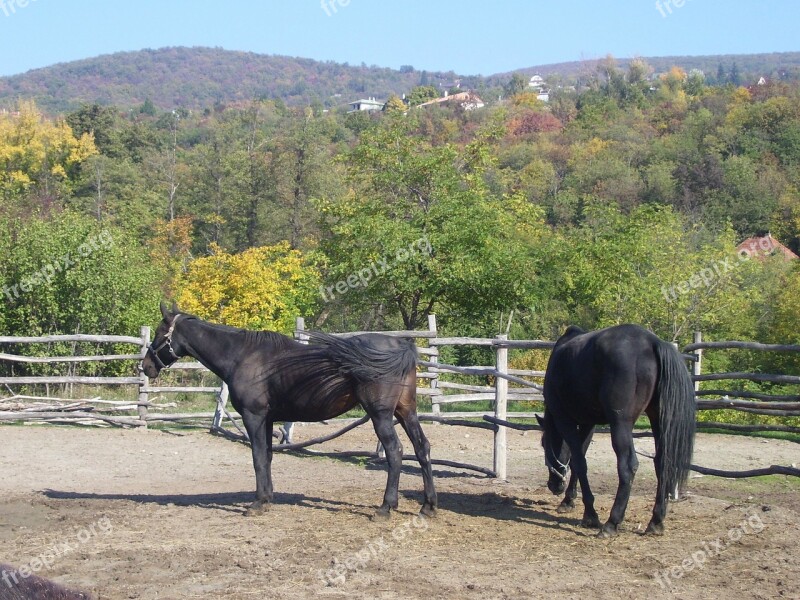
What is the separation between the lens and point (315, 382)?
756 centimetres

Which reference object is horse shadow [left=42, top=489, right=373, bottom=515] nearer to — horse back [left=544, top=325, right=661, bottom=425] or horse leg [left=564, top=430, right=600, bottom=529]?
horse leg [left=564, top=430, right=600, bottom=529]

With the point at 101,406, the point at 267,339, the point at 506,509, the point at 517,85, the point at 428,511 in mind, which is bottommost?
the point at 101,406

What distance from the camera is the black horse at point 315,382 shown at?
7.36 meters

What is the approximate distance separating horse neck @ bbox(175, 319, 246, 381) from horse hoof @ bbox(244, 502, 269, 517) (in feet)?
3.95

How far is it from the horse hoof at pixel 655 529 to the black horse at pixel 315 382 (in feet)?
6.05

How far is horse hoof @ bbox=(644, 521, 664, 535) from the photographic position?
21.6 feet

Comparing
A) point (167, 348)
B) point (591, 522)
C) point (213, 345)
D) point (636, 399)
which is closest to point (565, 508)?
point (591, 522)

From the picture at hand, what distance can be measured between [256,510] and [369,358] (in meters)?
1.71

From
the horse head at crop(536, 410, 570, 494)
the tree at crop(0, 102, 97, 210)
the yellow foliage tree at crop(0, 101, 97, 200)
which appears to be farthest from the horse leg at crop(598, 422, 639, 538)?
the yellow foliage tree at crop(0, 101, 97, 200)

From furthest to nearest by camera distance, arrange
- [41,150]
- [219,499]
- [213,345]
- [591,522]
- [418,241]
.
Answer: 1. [41,150]
2. [418,241]
3. [219,499]
4. [213,345]
5. [591,522]

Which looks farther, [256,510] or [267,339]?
[267,339]

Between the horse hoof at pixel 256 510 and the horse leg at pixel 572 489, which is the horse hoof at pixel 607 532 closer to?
the horse leg at pixel 572 489

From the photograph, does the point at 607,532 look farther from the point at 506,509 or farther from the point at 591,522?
the point at 506,509

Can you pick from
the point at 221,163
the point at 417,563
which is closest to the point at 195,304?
the point at 417,563
